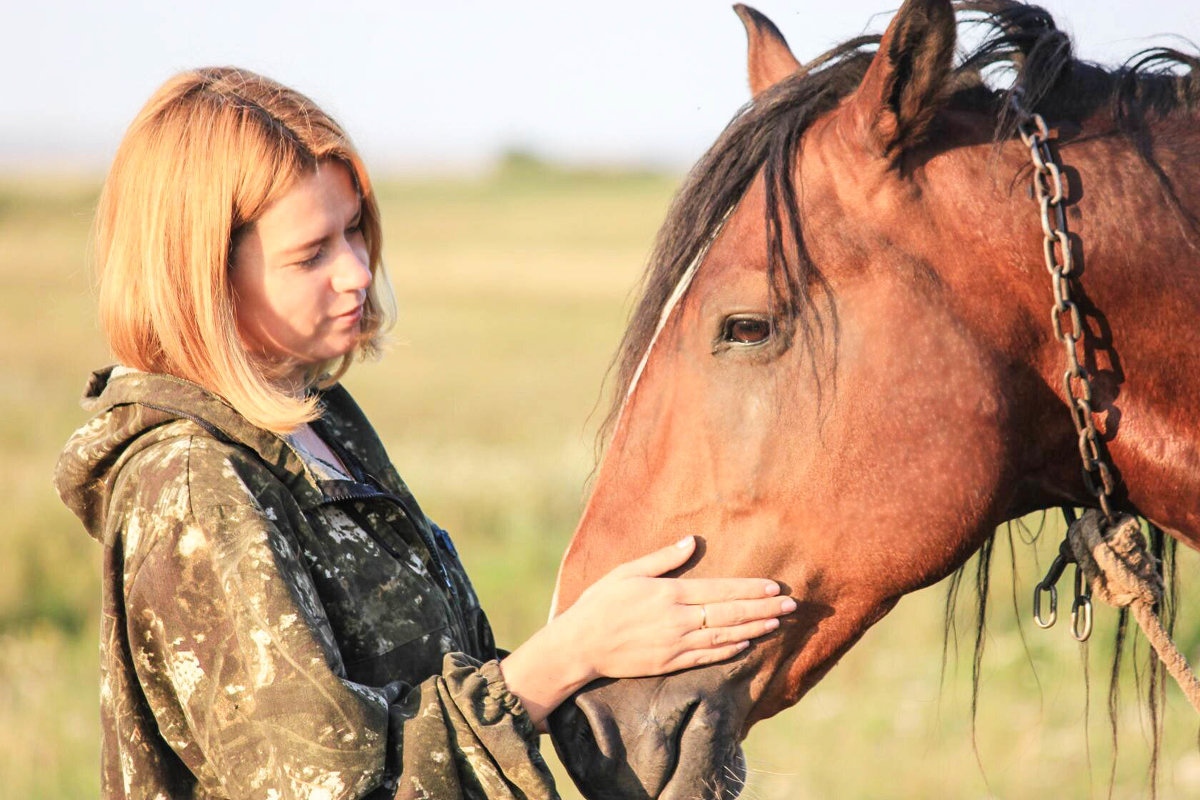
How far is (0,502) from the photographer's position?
753cm

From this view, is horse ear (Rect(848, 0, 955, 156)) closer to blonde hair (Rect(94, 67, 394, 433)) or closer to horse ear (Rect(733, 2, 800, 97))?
horse ear (Rect(733, 2, 800, 97))

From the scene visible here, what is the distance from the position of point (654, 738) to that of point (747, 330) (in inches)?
32.0

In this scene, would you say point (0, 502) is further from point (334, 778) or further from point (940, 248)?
point (940, 248)

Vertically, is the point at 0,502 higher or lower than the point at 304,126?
lower

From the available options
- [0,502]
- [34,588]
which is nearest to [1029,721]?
[34,588]

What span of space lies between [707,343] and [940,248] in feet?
1.61

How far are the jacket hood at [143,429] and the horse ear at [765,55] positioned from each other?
1.53 metres

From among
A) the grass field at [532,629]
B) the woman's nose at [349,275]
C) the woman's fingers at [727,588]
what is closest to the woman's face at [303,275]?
the woman's nose at [349,275]

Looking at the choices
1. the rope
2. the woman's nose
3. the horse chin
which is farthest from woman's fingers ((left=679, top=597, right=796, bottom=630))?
the woman's nose

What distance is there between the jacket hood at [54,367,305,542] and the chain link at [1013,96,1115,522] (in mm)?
1500

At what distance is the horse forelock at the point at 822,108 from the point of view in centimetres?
227

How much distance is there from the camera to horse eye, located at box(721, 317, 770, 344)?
2240 mm

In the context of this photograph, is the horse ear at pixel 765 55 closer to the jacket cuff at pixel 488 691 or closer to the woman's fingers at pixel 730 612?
the woman's fingers at pixel 730 612

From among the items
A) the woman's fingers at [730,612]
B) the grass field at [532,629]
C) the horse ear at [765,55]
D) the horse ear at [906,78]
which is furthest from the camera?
the grass field at [532,629]
